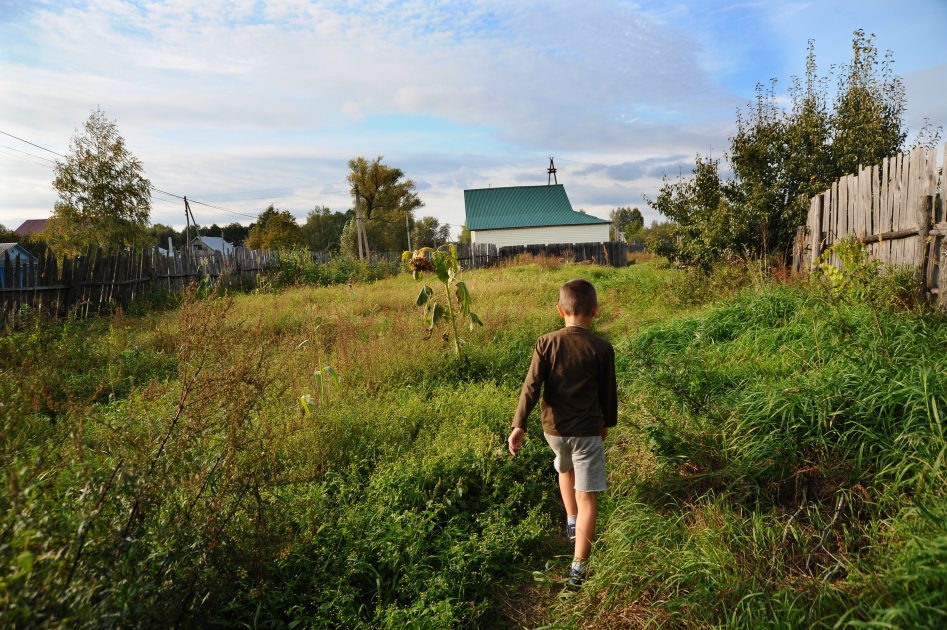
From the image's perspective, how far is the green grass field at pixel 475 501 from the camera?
2100 mm

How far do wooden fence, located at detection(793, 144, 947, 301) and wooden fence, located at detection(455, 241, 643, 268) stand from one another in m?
17.6

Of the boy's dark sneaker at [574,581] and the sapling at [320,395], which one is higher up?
the sapling at [320,395]

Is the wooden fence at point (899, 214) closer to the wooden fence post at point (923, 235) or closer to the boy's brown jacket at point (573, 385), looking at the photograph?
the wooden fence post at point (923, 235)

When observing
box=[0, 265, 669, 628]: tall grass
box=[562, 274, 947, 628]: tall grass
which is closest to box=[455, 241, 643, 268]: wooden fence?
box=[0, 265, 669, 628]: tall grass

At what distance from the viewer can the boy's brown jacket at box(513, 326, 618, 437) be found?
315cm

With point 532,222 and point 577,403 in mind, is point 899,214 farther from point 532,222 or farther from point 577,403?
point 532,222

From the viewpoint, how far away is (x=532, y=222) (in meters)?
37.8

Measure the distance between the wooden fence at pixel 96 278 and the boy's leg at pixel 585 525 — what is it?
5.47m

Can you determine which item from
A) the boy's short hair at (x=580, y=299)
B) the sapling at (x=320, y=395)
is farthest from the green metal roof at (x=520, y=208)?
the boy's short hair at (x=580, y=299)

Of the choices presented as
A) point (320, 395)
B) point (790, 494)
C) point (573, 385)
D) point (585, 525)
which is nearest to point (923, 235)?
point (790, 494)

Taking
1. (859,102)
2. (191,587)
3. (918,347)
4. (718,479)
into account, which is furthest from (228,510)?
(859,102)

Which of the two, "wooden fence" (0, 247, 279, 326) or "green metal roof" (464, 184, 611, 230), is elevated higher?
"green metal roof" (464, 184, 611, 230)

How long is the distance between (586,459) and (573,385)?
0.40 m

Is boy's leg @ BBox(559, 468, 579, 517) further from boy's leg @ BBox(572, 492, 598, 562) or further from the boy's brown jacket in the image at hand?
the boy's brown jacket
